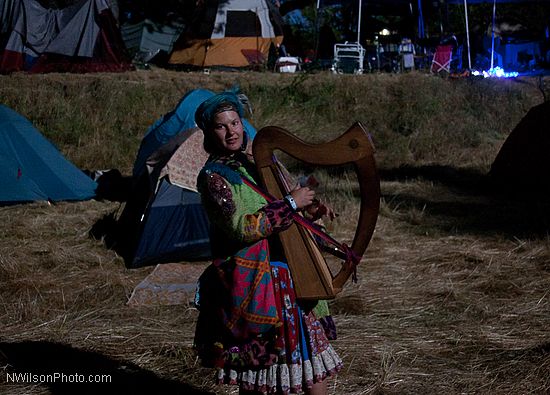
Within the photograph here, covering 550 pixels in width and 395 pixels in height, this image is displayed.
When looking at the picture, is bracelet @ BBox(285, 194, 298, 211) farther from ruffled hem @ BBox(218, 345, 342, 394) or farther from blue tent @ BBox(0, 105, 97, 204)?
blue tent @ BBox(0, 105, 97, 204)

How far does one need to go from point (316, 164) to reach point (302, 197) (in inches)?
6.0

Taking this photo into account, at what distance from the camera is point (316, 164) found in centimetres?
288

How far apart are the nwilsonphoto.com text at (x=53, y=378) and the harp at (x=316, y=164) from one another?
1.67m

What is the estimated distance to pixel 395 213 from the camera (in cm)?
849

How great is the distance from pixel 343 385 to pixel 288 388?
3.80 feet

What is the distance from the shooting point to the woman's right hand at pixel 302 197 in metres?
2.97

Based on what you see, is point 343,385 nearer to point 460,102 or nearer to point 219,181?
point 219,181

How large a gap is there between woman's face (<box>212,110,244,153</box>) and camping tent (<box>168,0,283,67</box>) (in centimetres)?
1493

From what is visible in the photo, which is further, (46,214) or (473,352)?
(46,214)

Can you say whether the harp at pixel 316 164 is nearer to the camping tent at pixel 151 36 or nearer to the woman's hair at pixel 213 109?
the woman's hair at pixel 213 109

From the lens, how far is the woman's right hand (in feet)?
9.75

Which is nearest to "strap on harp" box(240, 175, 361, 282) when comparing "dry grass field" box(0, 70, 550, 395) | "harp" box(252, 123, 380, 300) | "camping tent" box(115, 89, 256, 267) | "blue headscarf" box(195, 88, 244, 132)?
"harp" box(252, 123, 380, 300)

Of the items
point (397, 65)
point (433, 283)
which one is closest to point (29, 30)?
point (397, 65)

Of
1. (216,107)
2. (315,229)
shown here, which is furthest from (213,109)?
(315,229)
